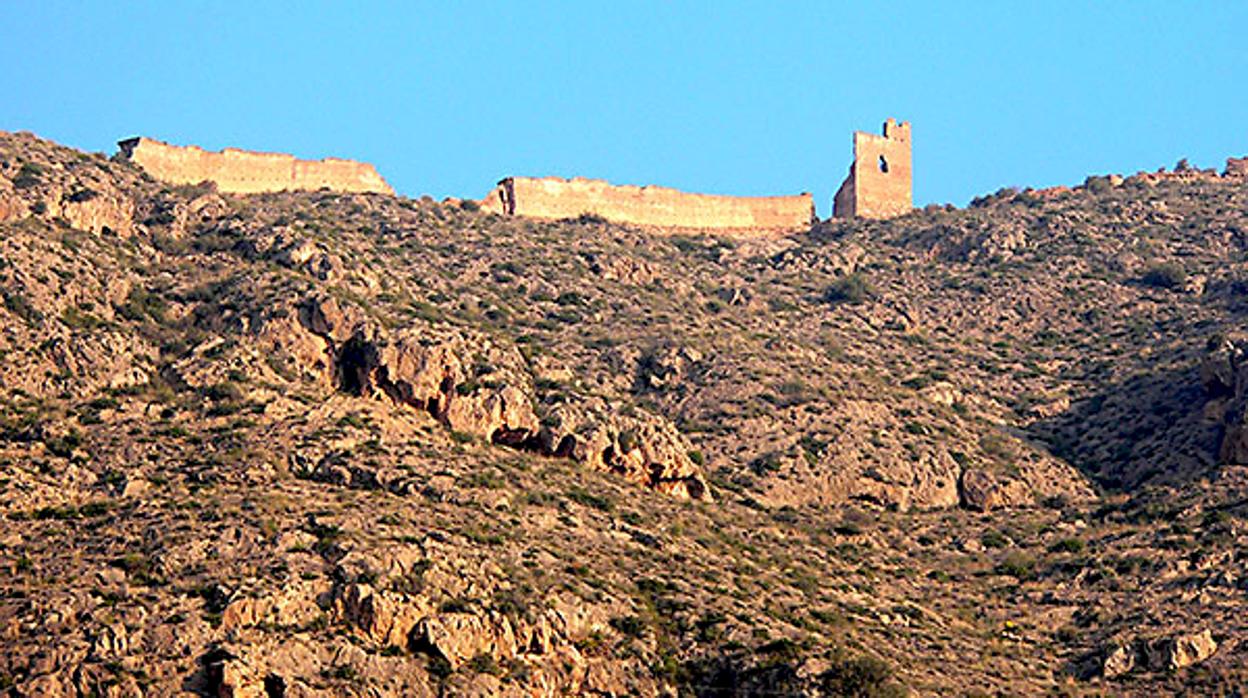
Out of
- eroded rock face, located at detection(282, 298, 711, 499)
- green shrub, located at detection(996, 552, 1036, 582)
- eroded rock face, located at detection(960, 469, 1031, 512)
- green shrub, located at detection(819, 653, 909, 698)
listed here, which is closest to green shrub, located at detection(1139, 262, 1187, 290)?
eroded rock face, located at detection(960, 469, 1031, 512)

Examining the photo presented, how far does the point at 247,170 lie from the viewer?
9506 centimetres

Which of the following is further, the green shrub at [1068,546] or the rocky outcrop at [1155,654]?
the green shrub at [1068,546]

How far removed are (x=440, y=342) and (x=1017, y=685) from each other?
812 inches

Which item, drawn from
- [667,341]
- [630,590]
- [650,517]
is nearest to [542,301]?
[667,341]

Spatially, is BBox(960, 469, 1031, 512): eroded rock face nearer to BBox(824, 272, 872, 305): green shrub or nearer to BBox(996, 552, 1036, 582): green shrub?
BBox(996, 552, 1036, 582): green shrub

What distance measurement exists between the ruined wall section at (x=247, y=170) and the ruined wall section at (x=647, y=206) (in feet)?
18.8

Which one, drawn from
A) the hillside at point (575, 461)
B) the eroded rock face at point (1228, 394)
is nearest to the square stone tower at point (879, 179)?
the hillside at point (575, 461)

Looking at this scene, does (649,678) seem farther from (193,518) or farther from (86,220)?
(86,220)

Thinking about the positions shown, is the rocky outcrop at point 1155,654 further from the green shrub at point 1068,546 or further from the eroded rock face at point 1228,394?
the eroded rock face at point 1228,394

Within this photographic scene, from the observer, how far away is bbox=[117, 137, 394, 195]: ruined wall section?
92500mm

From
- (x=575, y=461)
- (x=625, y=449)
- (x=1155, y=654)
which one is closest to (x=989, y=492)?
(x=625, y=449)

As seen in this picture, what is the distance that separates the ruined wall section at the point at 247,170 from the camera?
303 feet

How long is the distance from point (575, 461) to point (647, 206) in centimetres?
3958

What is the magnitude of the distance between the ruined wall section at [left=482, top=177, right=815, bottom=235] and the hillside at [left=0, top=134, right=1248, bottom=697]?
540cm
